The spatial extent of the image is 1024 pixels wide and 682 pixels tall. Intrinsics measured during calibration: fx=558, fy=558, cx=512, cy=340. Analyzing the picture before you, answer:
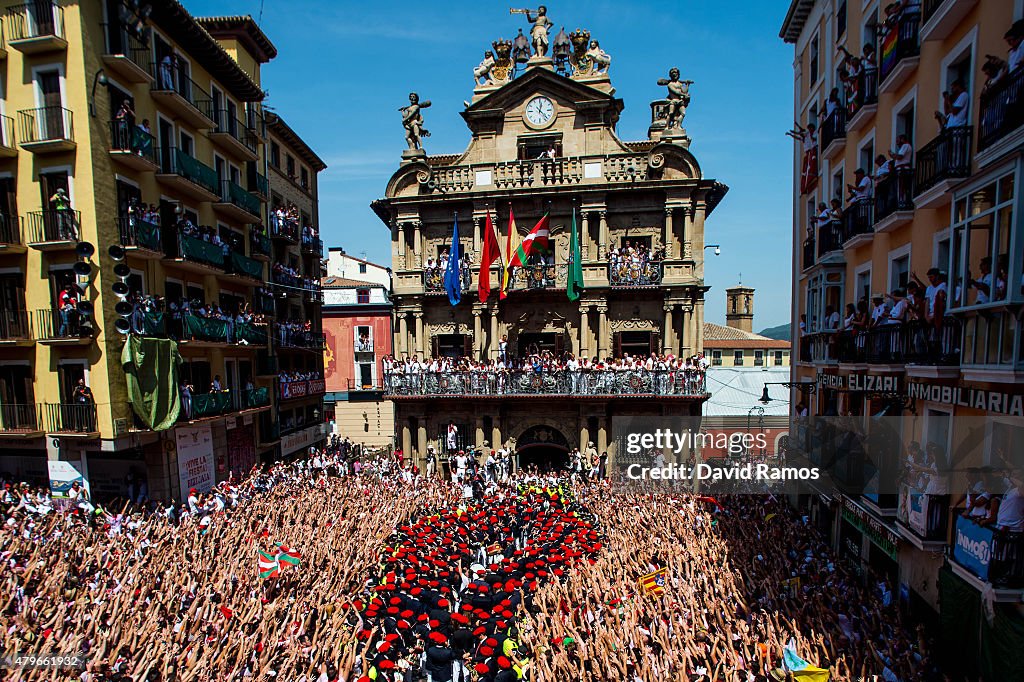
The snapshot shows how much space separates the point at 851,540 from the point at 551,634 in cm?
925

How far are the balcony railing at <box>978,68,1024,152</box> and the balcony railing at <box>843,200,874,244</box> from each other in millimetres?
4870

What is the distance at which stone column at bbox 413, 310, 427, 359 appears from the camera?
87.8ft

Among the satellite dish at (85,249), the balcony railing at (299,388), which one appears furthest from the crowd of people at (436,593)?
the balcony railing at (299,388)

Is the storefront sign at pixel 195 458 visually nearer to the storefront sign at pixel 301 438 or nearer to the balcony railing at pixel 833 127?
the storefront sign at pixel 301 438

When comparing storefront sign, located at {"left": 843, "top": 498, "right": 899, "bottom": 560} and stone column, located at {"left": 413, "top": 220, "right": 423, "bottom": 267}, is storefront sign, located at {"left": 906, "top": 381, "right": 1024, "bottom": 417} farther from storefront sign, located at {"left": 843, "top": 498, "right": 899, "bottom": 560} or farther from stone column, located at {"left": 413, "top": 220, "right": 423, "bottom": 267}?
stone column, located at {"left": 413, "top": 220, "right": 423, "bottom": 267}

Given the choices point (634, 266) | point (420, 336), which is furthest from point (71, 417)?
point (634, 266)

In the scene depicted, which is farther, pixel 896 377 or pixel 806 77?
pixel 806 77

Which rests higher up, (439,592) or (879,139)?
(879,139)

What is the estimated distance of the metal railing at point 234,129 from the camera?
21609mm

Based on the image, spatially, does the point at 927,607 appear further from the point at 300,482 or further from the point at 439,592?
the point at 300,482

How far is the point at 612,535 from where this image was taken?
15781mm

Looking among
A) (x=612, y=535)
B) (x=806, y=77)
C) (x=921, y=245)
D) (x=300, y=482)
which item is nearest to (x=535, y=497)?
(x=612, y=535)

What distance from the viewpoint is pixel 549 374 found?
24.5 metres

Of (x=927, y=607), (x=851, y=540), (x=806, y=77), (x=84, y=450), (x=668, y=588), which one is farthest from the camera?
(x=806, y=77)
